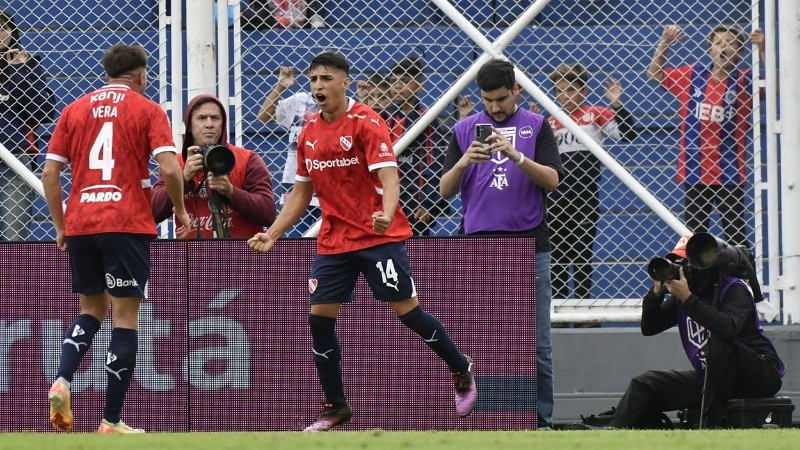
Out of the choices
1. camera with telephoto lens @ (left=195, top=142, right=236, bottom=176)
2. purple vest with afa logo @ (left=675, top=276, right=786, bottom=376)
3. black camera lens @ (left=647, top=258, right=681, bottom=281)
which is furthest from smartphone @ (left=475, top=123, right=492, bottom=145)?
purple vest with afa logo @ (left=675, top=276, right=786, bottom=376)

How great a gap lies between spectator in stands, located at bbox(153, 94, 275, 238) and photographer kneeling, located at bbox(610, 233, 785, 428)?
210 cm

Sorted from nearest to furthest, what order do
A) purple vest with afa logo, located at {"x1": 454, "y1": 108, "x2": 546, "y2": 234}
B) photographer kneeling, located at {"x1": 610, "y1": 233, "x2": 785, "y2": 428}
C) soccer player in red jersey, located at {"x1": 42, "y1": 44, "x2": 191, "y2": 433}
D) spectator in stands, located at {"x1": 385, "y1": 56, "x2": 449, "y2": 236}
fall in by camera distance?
1. soccer player in red jersey, located at {"x1": 42, "y1": 44, "x2": 191, "y2": 433}
2. photographer kneeling, located at {"x1": 610, "y1": 233, "x2": 785, "y2": 428}
3. purple vest with afa logo, located at {"x1": 454, "y1": 108, "x2": 546, "y2": 234}
4. spectator in stands, located at {"x1": 385, "y1": 56, "x2": 449, "y2": 236}

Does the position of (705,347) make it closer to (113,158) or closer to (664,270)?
(664,270)

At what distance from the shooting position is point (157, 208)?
7.93 m

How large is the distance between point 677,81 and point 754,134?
60cm

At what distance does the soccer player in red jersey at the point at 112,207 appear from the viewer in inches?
269

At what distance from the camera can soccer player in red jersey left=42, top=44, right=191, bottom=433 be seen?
269 inches

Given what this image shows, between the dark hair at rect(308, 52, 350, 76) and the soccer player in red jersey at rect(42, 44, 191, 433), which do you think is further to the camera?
the dark hair at rect(308, 52, 350, 76)

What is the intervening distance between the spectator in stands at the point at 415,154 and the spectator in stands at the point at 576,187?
2.39ft

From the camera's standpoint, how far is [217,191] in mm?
7699

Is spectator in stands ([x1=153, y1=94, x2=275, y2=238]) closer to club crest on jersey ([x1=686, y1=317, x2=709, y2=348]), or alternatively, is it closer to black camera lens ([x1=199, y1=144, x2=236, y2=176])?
black camera lens ([x1=199, y1=144, x2=236, y2=176])

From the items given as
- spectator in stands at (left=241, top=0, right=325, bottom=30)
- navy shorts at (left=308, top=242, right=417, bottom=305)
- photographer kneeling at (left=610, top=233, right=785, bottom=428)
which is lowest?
photographer kneeling at (left=610, top=233, right=785, bottom=428)

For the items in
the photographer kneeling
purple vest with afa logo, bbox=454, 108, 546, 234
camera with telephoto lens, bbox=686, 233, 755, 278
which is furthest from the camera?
purple vest with afa logo, bbox=454, 108, 546, 234

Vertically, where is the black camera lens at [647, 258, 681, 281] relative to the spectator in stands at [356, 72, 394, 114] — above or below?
below
